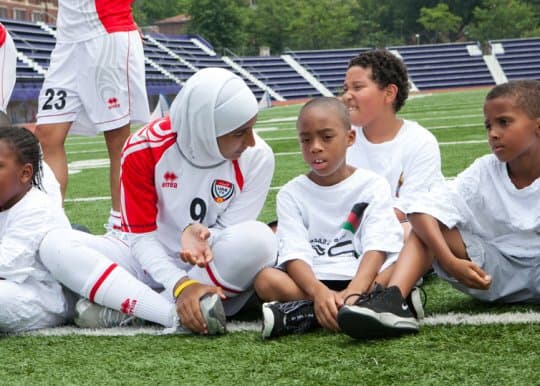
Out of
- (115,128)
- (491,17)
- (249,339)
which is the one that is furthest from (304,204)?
(491,17)

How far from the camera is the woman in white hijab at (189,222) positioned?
2.84 meters

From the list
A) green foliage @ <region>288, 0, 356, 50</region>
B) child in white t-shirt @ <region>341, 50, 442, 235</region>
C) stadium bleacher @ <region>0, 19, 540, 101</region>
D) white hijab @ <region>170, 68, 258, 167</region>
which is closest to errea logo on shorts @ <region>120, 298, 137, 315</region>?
white hijab @ <region>170, 68, 258, 167</region>

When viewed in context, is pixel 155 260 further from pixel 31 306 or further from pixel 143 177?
pixel 31 306

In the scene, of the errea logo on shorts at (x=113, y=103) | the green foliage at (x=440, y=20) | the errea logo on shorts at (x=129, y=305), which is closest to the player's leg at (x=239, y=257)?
the errea logo on shorts at (x=129, y=305)

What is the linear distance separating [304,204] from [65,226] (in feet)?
2.73

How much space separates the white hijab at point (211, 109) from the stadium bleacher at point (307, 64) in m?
28.7

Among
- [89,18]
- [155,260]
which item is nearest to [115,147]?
Result: [89,18]

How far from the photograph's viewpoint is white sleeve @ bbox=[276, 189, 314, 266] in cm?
291

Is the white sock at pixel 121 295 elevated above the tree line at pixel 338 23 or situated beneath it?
situated beneath

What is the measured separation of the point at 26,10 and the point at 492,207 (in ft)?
179

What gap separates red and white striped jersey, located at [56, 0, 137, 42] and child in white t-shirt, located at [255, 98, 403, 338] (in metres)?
2.49

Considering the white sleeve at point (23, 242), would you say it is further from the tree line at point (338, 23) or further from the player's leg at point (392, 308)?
the tree line at point (338, 23)

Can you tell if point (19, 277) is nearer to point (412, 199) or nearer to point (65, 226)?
point (65, 226)

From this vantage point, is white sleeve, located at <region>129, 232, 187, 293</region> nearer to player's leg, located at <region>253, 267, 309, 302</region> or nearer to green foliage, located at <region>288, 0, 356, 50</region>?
player's leg, located at <region>253, 267, 309, 302</region>
